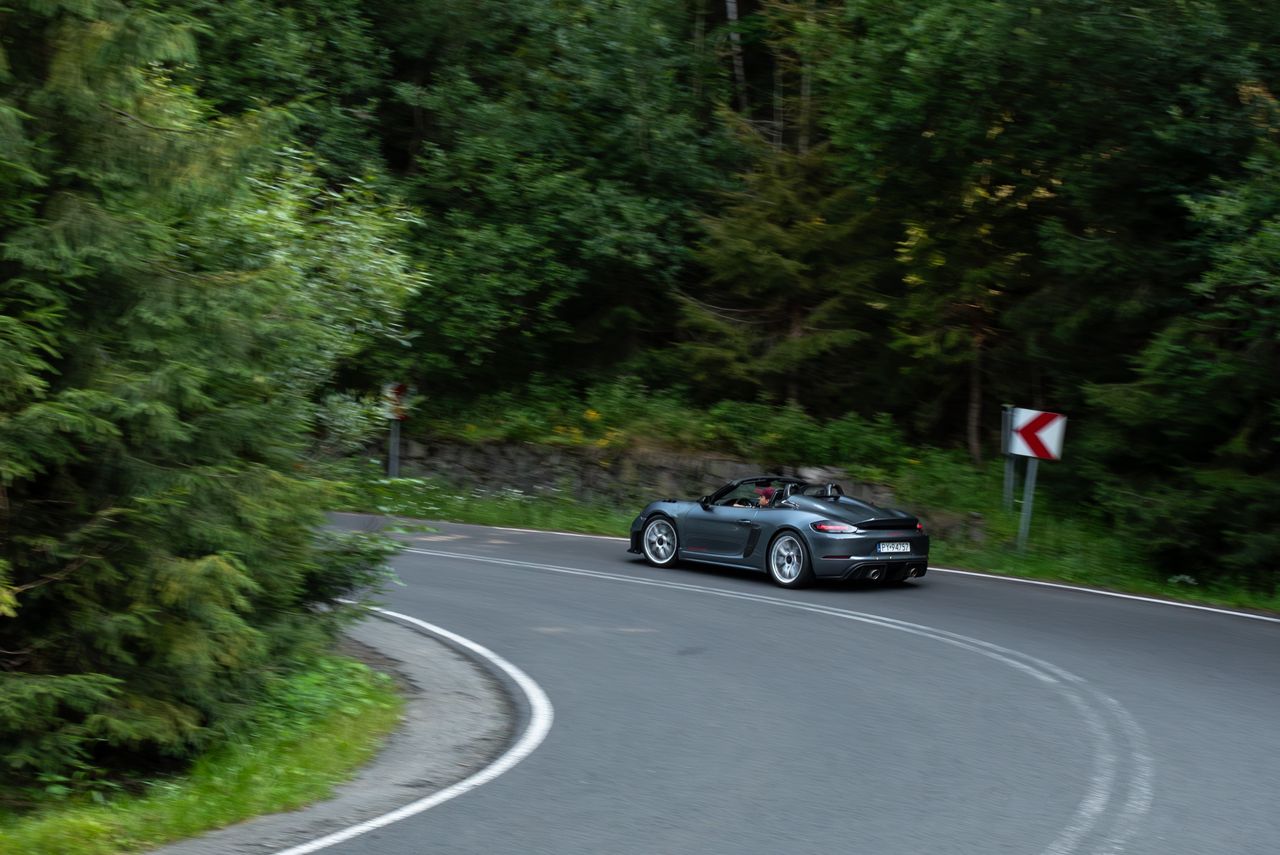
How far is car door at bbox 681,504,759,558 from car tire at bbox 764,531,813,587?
1.48ft

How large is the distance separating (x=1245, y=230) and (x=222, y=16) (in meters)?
19.2

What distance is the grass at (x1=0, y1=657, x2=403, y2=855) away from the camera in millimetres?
6539

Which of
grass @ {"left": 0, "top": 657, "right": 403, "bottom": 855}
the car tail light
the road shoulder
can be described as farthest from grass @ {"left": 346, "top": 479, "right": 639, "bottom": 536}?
grass @ {"left": 0, "top": 657, "right": 403, "bottom": 855}

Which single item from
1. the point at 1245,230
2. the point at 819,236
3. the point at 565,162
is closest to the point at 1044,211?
the point at 819,236

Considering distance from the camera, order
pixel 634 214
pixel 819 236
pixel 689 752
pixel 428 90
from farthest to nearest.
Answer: pixel 428 90 → pixel 634 214 → pixel 819 236 → pixel 689 752

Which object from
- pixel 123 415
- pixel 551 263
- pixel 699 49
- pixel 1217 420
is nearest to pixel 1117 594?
pixel 1217 420

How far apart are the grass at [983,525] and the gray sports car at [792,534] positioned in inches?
104

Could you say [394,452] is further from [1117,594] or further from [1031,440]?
[1117,594]

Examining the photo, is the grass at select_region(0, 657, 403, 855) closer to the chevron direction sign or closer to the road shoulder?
the road shoulder

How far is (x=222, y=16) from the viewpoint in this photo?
25.6 metres

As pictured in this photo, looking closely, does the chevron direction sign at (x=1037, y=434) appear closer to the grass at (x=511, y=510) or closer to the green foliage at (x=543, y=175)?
the grass at (x=511, y=510)

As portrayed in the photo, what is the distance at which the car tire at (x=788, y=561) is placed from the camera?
15.5 metres

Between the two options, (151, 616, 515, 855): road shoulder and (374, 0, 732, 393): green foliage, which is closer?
(151, 616, 515, 855): road shoulder

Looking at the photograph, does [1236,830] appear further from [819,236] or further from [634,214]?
[634,214]
